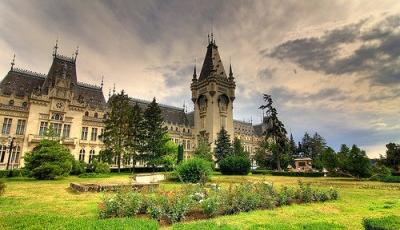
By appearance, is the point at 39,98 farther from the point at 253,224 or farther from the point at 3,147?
the point at 253,224

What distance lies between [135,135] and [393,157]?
4628 centimetres

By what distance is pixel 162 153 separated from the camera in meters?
47.0

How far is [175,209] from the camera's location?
9023 mm

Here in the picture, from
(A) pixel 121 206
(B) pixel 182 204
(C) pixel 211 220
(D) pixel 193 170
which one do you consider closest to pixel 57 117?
(D) pixel 193 170

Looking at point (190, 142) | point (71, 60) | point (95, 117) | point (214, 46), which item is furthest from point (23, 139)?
point (214, 46)

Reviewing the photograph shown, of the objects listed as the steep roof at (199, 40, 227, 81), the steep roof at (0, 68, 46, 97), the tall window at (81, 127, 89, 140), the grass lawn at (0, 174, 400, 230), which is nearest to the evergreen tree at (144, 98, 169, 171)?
the tall window at (81, 127, 89, 140)

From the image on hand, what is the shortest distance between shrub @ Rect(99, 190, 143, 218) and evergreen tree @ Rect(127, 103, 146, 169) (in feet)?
123

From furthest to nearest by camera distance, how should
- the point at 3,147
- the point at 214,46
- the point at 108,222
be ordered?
1. the point at 214,46
2. the point at 3,147
3. the point at 108,222

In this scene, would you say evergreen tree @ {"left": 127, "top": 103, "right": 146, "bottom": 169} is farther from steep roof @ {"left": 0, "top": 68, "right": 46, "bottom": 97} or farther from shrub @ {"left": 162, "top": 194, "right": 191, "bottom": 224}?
shrub @ {"left": 162, "top": 194, "right": 191, "bottom": 224}

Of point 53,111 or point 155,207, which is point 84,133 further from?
point 155,207

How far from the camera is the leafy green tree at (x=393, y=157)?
41250 millimetres

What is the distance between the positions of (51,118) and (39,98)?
4424 millimetres

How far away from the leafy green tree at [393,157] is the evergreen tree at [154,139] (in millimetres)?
40134

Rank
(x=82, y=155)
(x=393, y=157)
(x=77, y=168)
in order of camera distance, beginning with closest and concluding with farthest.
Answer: (x=77, y=168), (x=393, y=157), (x=82, y=155)
